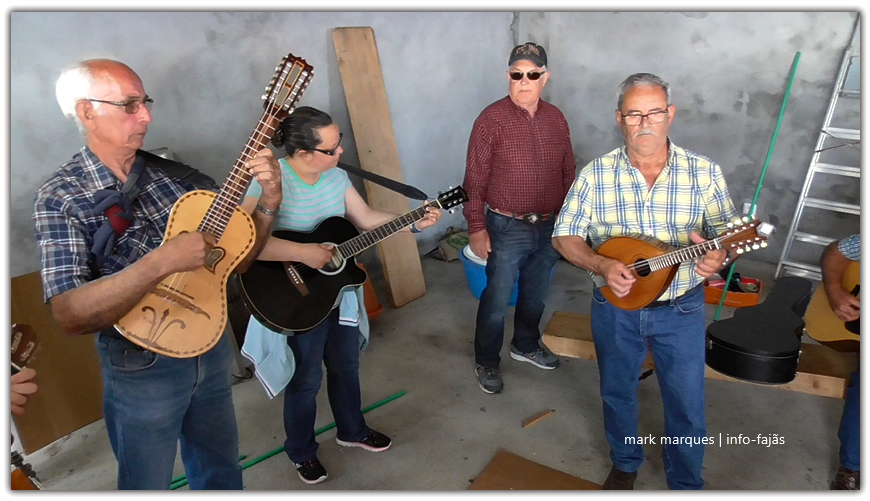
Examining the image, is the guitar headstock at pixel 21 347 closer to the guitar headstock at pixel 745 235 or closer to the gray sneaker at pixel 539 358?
the guitar headstock at pixel 745 235

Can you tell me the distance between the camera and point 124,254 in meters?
1.62

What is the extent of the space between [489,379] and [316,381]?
1.18 m

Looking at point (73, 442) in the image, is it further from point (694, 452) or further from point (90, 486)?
point (694, 452)

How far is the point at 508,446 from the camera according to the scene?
2777mm

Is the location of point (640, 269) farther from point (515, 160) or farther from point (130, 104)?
point (130, 104)

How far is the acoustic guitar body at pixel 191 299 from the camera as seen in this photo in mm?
1620

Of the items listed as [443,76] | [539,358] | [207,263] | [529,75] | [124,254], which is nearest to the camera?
[124,254]

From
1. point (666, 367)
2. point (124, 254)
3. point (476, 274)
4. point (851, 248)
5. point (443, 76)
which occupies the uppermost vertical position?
point (443, 76)

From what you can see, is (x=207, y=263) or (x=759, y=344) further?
(x=759, y=344)

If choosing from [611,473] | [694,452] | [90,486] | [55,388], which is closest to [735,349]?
[694,452]

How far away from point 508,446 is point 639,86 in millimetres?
1782

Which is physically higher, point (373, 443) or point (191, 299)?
point (191, 299)

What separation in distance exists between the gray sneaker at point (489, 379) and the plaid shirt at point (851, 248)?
5.77 ft

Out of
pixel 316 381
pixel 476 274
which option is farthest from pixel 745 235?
pixel 476 274
